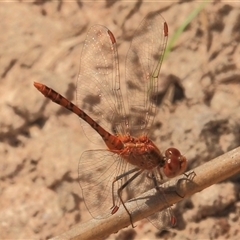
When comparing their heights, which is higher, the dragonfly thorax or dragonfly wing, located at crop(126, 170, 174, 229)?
the dragonfly thorax

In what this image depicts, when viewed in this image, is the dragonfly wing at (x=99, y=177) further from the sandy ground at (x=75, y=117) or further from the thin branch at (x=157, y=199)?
the sandy ground at (x=75, y=117)

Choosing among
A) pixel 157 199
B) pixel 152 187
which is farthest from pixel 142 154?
pixel 157 199

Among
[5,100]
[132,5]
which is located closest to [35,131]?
[5,100]

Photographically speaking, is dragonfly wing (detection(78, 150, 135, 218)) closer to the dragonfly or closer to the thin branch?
the dragonfly

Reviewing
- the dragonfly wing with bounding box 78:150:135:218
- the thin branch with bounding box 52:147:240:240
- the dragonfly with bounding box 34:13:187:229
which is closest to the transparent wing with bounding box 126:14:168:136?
the dragonfly with bounding box 34:13:187:229

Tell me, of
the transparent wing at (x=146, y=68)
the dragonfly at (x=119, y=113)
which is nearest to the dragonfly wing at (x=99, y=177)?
the dragonfly at (x=119, y=113)
